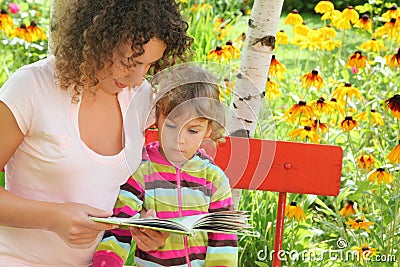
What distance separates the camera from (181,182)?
1.82m

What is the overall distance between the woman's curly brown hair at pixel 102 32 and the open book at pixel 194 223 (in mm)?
329

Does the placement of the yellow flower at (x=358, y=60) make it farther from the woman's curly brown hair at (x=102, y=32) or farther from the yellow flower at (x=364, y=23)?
the woman's curly brown hair at (x=102, y=32)

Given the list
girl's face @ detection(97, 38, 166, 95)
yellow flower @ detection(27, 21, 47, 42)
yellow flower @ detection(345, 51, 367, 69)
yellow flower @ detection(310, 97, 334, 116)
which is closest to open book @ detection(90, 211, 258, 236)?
girl's face @ detection(97, 38, 166, 95)

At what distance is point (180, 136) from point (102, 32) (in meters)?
0.28

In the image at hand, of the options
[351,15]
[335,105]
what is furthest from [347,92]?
[351,15]

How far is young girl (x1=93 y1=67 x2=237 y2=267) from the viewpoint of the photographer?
5.76ft

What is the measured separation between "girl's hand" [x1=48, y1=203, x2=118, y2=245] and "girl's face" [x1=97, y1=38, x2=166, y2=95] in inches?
11.3

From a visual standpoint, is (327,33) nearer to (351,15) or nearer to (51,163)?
(351,15)

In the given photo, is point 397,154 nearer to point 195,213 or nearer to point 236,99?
point 236,99

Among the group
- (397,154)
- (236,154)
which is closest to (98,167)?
(236,154)

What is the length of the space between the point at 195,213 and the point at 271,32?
0.82 m

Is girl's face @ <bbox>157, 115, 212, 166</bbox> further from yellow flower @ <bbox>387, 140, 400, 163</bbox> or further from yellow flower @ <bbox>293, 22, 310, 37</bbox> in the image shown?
yellow flower @ <bbox>293, 22, 310, 37</bbox>

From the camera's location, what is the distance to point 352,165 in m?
3.14

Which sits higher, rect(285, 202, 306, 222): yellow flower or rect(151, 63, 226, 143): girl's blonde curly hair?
rect(151, 63, 226, 143): girl's blonde curly hair
